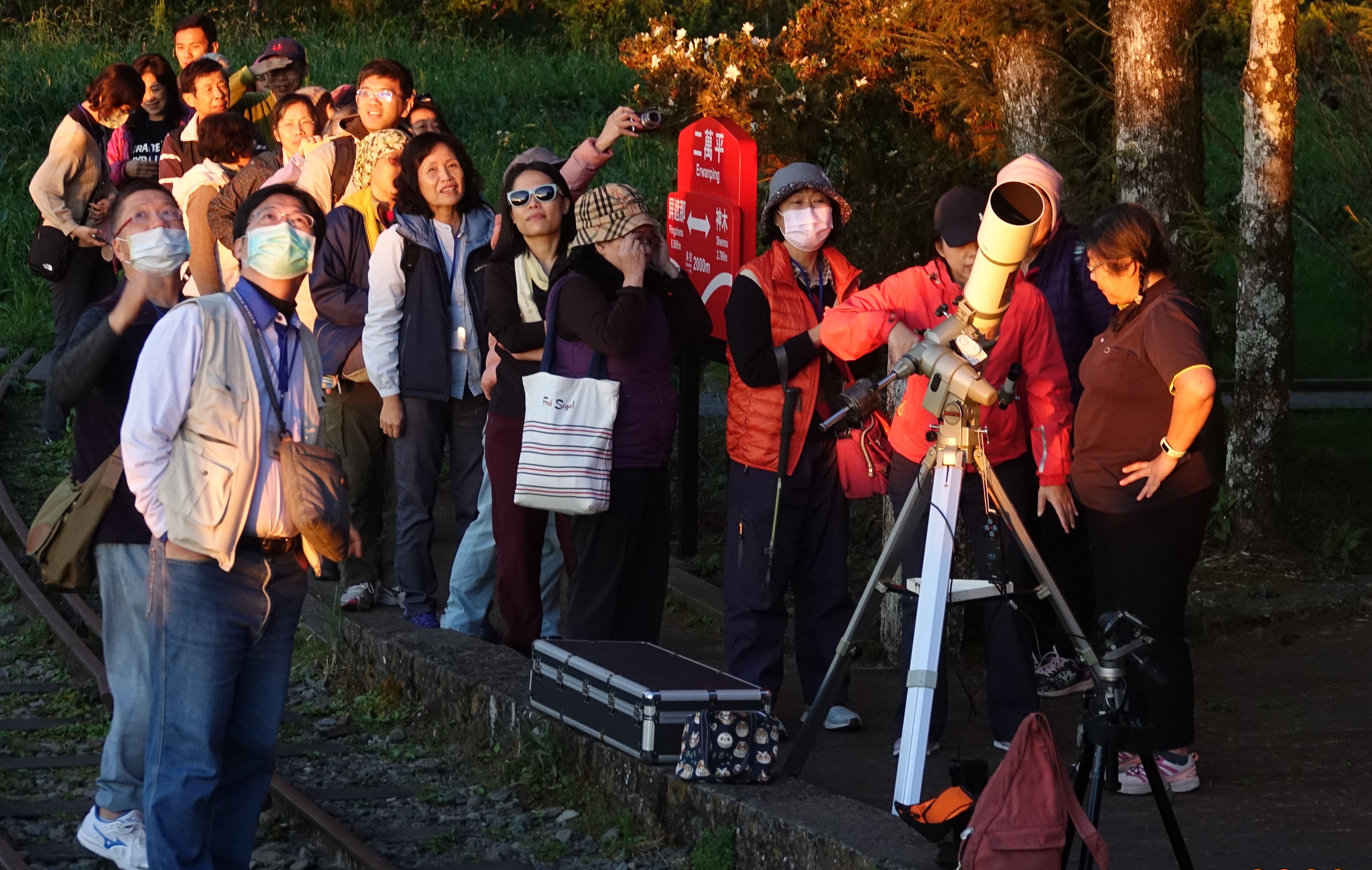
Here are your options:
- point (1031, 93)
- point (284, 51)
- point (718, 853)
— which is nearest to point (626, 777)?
point (718, 853)

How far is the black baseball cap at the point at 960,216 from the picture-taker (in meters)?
6.02

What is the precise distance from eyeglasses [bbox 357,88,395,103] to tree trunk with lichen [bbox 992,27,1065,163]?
3.83m

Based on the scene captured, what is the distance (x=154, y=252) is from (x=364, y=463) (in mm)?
3347

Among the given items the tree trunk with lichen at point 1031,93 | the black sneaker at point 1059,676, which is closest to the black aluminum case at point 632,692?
the black sneaker at point 1059,676

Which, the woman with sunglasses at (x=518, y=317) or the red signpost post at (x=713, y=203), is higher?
the red signpost post at (x=713, y=203)

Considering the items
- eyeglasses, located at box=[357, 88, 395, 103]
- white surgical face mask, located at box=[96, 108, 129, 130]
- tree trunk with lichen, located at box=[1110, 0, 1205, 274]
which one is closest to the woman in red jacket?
eyeglasses, located at box=[357, 88, 395, 103]

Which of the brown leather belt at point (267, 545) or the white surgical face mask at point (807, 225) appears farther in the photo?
the white surgical face mask at point (807, 225)

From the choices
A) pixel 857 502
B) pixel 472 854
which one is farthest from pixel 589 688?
pixel 857 502

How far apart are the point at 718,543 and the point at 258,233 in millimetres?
6892

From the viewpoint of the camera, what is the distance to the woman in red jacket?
5.99 m

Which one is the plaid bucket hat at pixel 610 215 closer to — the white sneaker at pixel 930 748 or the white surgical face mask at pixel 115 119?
the white sneaker at pixel 930 748

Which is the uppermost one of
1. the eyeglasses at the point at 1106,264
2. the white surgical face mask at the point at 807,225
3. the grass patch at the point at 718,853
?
the white surgical face mask at the point at 807,225

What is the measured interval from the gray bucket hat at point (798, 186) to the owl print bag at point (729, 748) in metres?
2.11

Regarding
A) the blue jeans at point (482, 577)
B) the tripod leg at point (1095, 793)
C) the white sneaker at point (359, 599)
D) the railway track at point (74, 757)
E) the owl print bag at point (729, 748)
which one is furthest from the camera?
the white sneaker at point (359, 599)
